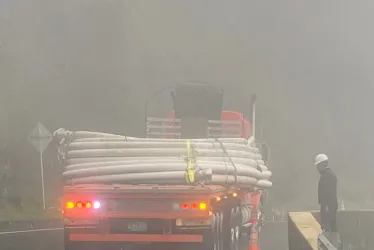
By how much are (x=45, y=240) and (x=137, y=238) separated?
7.50m

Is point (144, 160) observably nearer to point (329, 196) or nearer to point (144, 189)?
point (144, 189)

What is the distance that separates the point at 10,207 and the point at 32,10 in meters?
20.1

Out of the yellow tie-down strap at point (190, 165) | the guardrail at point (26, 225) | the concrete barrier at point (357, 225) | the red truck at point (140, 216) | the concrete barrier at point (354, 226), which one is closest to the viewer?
the red truck at point (140, 216)

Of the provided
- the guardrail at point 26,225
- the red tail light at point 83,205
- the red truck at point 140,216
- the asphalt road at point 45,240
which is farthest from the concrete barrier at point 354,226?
the guardrail at point 26,225

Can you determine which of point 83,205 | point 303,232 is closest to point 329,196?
point 303,232

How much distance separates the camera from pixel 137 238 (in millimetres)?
8344

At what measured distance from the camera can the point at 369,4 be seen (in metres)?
51.4

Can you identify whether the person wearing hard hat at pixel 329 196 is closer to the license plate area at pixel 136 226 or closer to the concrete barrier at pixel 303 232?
the concrete barrier at pixel 303 232

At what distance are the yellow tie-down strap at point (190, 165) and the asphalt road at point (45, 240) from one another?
530 cm

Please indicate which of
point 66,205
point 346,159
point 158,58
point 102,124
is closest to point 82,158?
point 66,205

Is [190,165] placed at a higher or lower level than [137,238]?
higher

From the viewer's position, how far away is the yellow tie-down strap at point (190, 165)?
8766mm

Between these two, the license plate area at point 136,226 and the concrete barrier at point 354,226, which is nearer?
the license plate area at point 136,226

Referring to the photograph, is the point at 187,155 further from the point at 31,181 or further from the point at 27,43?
the point at 27,43
